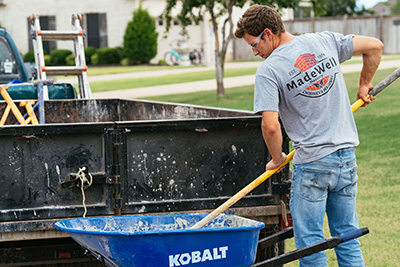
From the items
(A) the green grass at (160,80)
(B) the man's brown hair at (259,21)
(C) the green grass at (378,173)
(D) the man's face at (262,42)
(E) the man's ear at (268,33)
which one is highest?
(B) the man's brown hair at (259,21)

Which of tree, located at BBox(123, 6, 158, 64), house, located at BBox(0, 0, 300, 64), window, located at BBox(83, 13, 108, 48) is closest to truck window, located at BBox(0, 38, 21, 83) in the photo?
tree, located at BBox(123, 6, 158, 64)

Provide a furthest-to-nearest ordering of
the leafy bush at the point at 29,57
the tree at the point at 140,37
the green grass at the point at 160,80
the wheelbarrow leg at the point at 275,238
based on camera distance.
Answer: the tree at the point at 140,37 < the leafy bush at the point at 29,57 < the green grass at the point at 160,80 < the wheelbarrow leg at the point at 275,238

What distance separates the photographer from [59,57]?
38.8 meters

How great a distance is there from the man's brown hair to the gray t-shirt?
13 centimetres

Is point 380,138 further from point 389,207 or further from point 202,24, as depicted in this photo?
point 202,24

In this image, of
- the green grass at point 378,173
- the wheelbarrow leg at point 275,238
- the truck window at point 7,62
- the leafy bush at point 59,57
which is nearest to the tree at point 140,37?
the leafy bush at point 59,57

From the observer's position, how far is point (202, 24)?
3972cm

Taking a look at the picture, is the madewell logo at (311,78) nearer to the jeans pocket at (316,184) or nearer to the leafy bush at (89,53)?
the jeans pocket at (316,184)

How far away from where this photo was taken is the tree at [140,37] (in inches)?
1522

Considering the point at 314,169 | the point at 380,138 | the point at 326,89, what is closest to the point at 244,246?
the point at 314,169

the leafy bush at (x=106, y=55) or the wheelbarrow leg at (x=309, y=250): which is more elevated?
the wheelbarrow leg at (x=309, y=250)

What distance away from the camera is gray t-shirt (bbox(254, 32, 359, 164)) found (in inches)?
161

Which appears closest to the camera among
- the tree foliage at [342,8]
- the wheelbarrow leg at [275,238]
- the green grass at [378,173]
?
the wheelbarrow leg at [275,238]

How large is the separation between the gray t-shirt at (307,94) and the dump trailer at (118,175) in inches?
21.3
